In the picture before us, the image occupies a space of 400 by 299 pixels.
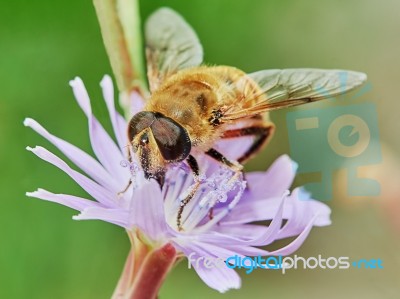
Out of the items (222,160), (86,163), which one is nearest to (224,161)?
(222,160)

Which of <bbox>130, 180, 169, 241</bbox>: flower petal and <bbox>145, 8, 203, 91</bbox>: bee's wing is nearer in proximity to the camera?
<bbox>130, 180, 169, 241</bbox>: flower petal

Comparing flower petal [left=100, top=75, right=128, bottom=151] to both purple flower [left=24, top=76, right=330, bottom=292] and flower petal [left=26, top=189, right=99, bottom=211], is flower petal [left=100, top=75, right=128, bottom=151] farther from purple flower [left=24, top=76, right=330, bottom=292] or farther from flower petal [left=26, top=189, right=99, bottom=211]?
flower petal [left=26, top=189, right=99, bottom=211]

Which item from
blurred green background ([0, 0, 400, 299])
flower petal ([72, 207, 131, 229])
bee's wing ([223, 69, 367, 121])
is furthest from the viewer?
blurred green background ([0, 0, 400, 299])

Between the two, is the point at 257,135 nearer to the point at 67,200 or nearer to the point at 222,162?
the point at 222,162

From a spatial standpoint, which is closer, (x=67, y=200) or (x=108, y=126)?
(x=67, y=200)

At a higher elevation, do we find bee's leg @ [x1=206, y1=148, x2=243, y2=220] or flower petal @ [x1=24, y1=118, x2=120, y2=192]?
flower petal @ [x1=24, y1=118, x2=120, y2=192]

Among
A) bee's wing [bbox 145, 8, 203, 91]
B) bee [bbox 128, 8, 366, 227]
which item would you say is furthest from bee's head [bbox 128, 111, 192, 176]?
bee's wing [bbox 145, 8, 203, 91]

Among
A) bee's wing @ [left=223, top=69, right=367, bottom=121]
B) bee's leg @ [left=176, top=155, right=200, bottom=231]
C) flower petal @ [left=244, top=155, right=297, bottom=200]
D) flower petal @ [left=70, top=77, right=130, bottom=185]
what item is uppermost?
bee's wing @ [left=223, top=69, right=367, bottom=121]
